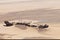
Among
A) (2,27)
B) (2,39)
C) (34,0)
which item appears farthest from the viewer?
(34,0)

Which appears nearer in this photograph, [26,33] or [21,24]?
[26,33]

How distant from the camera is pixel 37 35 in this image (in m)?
0.85

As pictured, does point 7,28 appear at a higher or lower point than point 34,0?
lower

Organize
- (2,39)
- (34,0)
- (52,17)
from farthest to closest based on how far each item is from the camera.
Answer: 1. (34,0)
2. (52,17)
3. (2,39)

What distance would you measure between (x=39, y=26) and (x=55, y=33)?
4.3 inches

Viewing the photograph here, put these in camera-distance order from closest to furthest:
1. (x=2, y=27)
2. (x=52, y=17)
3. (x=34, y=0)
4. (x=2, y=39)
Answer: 1. (x=2, y=39)
2. (x=2, y=27)
3. (x=52, y=17)
4. (x=34, y=0)

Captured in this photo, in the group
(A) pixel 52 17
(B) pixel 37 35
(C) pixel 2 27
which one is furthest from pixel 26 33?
(A) pixel 52 17

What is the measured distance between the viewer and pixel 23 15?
1.25 metres

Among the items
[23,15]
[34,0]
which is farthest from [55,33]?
[34,0]

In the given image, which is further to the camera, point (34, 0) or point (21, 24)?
point (34, 0)

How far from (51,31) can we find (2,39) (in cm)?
26

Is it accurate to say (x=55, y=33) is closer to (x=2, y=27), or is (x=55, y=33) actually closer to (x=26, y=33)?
(x=26, y=33)

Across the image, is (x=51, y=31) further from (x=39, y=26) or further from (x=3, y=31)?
(x=3, y=31)

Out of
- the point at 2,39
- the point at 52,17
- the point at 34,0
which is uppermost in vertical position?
the point at 34,0
